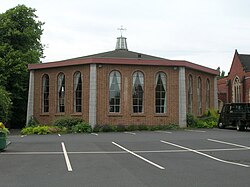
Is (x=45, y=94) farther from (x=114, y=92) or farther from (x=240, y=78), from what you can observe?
(x=240, y=78)

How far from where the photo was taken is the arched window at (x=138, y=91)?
31.1m

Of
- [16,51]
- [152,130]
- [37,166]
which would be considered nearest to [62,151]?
[37,166]

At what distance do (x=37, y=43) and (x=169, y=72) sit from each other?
16801 mm

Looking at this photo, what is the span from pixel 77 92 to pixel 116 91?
3.20 meters

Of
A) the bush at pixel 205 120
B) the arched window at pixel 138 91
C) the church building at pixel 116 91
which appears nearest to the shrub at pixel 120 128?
the church building at pixel 116 91

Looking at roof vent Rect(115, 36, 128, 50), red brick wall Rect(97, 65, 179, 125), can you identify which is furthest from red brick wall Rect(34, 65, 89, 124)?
roof vent Rect(115, 36, 128, 50)

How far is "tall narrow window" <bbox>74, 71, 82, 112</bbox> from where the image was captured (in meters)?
31.2

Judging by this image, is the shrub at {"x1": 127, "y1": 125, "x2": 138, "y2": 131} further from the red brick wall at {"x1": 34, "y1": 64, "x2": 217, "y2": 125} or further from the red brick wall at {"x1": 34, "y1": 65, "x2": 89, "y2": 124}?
the red brick wall at {"x1": 34, "y1": 65, "x2": 89, "y2": 124}

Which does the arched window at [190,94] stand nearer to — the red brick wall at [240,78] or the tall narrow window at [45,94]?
the tall narrow window at [45,94]

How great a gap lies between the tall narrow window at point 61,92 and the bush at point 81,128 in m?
3.63

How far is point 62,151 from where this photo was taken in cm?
1574

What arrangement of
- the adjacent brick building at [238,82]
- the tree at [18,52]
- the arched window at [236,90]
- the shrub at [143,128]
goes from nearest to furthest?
1. the shrub at [143,128]
2. the tree at [18,52]
3. the adjacent brick building at [238,82]
4. the arched window at [236,90]

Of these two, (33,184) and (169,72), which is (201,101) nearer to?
(169,72)

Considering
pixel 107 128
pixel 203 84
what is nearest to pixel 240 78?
pixel 203 84
